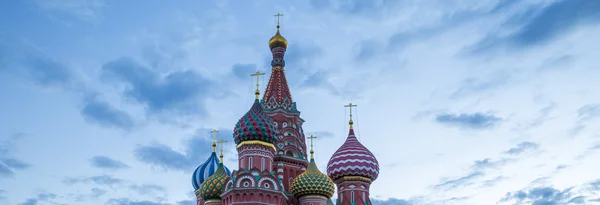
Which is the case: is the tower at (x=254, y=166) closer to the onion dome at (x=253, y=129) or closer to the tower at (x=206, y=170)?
the onion dome at (x=253, y=129)

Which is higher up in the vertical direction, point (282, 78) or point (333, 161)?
point (282, 78)

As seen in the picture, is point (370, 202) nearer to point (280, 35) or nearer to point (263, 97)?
point (263, 97)

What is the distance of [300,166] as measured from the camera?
34.9m

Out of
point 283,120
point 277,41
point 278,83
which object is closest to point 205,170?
point 283,120

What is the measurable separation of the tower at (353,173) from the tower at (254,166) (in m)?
5.44

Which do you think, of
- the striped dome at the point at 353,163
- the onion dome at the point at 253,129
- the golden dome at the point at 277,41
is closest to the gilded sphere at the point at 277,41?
the golden dome at the point at 277,41

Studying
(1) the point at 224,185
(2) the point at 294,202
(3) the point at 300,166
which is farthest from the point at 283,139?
(1) the point at 224,185

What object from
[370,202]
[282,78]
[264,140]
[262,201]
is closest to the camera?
[262,201]

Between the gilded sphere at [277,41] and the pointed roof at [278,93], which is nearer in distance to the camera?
the pointed roof at [278,93]

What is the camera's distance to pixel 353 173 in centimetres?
3509

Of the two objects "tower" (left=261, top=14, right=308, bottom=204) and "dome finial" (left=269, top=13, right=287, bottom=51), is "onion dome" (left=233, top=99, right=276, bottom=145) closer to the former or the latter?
"tower" (left=261, top=14, right=308, bottom=204)

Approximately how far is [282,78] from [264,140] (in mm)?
7496

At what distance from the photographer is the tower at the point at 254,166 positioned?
28.3 m

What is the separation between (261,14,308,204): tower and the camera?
34213mm
